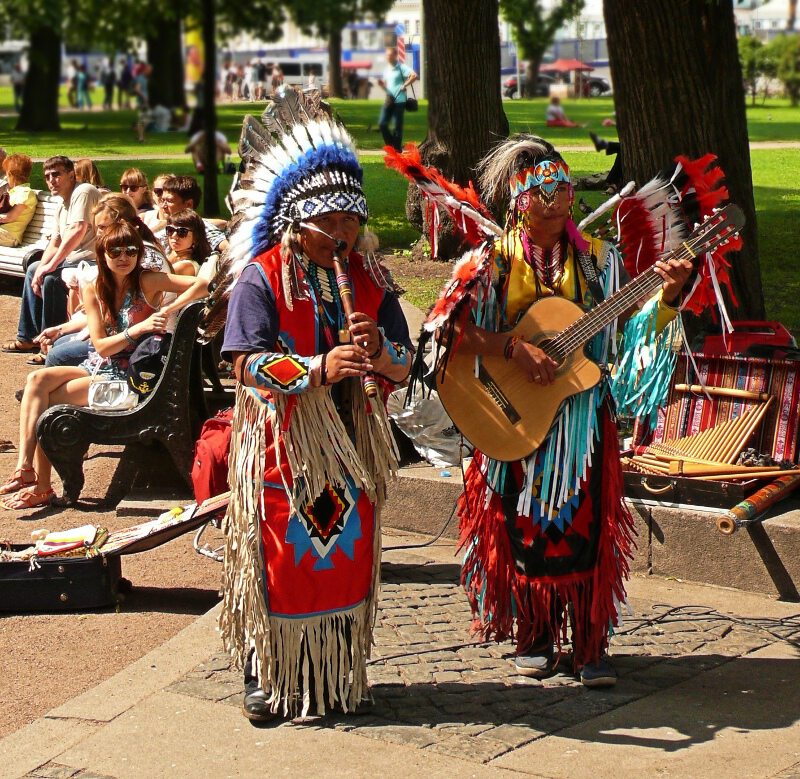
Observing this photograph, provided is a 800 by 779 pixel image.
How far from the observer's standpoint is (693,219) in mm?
4574

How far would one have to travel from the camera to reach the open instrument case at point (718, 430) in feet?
17.6

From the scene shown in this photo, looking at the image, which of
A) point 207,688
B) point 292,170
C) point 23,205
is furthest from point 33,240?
point 292,170

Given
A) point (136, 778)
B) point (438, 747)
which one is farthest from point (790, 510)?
point (136, 778)

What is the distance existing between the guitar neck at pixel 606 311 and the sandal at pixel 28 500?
11.3ft

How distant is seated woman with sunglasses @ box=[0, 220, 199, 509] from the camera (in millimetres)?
6730

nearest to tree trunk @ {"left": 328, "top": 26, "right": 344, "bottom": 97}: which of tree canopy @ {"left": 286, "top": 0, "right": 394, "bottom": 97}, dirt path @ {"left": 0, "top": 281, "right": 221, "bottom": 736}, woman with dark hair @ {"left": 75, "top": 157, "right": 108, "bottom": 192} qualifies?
tree canopy @ {"left": 286, "top": 0, "right": 394, "bottom": 97}

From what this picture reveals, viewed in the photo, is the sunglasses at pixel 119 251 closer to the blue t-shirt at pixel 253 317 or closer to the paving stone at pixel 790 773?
the blue t-shirt at pixel 253 317

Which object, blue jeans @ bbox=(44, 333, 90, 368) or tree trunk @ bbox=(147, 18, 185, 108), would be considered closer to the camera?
tree trunk @ bbox=(147, 18, 185, 108)

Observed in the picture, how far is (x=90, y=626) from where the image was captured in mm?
5188

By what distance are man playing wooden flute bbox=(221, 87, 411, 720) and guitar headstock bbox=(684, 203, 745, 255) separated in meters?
0.98

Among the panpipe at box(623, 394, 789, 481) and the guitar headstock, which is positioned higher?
the guitar headstock

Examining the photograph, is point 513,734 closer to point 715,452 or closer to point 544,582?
point 544,582

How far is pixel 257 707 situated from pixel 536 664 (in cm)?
97

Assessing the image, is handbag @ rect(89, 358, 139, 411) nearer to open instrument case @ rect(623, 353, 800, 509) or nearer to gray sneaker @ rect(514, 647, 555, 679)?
open instrument case @ rect(623, 353, 800, 509)
